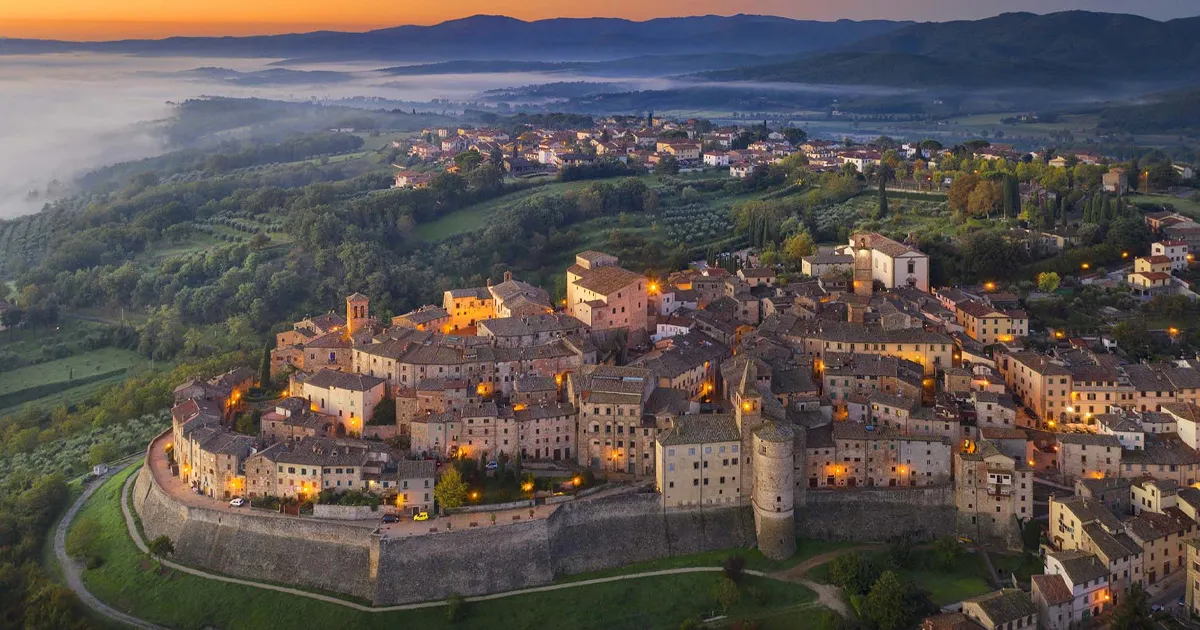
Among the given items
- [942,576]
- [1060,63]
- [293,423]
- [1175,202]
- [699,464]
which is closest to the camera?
[942,576]

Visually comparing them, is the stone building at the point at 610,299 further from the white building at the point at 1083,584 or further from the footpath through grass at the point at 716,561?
the white building at the point at 1083,584

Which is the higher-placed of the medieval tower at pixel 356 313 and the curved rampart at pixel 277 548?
the medieval tower at pixel 356 313

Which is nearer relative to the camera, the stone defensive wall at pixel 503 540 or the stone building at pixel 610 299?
the stone defensive wall at pixel 503 540

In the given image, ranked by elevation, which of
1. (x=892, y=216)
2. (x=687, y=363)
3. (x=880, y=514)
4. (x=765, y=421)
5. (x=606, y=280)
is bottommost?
(x=880, y=514)

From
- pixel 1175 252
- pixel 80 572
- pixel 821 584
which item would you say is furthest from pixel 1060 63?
pixel 80 572

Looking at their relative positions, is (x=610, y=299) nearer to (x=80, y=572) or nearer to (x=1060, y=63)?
(x=80, y=572)

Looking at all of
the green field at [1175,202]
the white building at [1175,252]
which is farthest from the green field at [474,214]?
the white building at [1175,252]

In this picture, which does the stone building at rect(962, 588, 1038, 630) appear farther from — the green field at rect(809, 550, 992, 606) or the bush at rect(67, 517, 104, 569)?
the bush at rect(67, 517, 104, 569)
